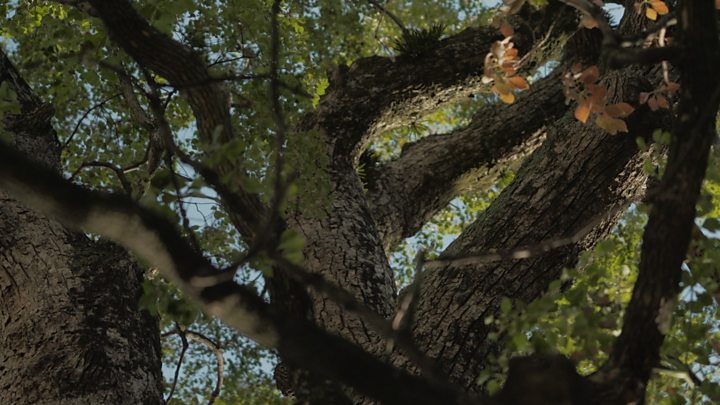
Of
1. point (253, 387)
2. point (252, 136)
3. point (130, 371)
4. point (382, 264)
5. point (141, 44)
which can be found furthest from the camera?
point (253, 387)

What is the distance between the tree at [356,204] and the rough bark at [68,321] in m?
0.01

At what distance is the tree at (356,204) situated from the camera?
264 centimetres

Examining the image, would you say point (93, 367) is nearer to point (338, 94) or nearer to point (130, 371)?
point (130, 371)

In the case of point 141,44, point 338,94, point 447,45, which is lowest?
point 141,44

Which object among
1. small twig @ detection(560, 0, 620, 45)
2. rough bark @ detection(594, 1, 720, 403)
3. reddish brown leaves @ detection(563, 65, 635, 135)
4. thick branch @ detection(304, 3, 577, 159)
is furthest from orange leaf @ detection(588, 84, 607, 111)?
thick branch @ detection(304, 3, 577, 159)

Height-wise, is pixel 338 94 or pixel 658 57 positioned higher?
pixel 338 94

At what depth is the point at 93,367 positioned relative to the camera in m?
4.45

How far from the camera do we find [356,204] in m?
5.73

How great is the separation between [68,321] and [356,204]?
6.76ft

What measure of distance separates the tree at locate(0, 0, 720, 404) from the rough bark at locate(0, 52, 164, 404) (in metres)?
0.01

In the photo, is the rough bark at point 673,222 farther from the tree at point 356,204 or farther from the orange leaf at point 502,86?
the orange leaf at point 502,86

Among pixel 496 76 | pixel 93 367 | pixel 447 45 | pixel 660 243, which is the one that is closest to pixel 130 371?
pixel 93 367

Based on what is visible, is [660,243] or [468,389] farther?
[468,389]

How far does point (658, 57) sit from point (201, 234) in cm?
404
